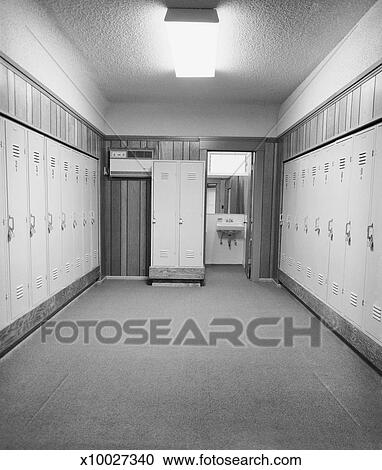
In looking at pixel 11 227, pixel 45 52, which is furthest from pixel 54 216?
pixel 45 52

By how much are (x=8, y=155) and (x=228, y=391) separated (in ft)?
8.14

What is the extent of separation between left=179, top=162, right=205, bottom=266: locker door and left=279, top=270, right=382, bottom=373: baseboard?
165 cm

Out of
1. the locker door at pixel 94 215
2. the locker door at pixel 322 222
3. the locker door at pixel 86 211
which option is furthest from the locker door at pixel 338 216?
the locker door at pixel 94 215

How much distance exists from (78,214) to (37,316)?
1.68m

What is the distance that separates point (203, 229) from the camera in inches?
236

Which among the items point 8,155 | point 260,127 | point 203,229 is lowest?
point 203,229

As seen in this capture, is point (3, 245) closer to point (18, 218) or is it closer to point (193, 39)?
point (18, 218)

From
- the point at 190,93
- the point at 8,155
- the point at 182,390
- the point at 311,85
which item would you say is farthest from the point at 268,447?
the point at 190,93

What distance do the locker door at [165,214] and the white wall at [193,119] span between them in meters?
0.74

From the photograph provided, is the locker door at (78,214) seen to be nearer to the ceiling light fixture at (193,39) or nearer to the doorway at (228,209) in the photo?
the ceiling light fixture at (193,39)

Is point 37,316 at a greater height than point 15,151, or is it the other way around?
point 15,151

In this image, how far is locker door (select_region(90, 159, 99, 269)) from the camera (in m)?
5.66

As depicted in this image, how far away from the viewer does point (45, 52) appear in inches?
144

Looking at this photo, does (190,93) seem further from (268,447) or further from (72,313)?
(268,447)
